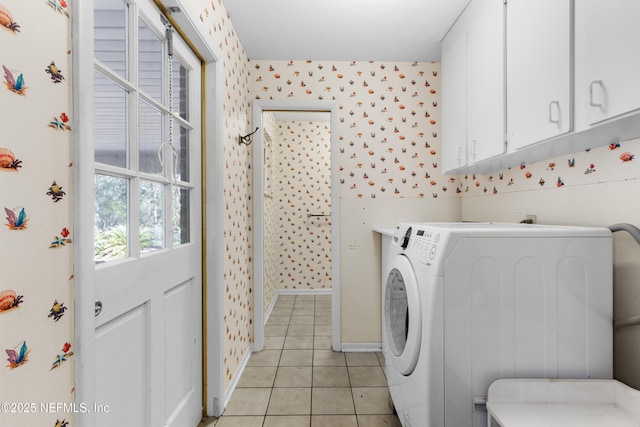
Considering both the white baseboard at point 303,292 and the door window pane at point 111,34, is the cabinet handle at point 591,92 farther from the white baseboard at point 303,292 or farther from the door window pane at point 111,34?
the white baseboard at point 303,292

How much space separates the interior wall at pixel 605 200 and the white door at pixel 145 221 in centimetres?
176

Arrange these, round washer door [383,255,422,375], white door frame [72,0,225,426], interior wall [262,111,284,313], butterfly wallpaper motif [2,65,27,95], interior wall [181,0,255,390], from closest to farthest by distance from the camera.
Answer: butterfly wallpaper motif [2,65,27,95] → white door frame [72,0,225,426] → round washer door [383,255,422,375] → interior wall [181,0,255,390] → interior wall [262,111,284,313]

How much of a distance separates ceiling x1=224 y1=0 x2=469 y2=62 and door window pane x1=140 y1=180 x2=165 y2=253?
4.26ft

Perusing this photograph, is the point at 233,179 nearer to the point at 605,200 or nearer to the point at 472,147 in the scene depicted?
the point at 472,147

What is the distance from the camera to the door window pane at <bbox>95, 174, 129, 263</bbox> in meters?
0.96

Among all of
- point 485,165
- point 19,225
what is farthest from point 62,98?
point 485,165

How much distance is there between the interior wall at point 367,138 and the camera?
2658mm

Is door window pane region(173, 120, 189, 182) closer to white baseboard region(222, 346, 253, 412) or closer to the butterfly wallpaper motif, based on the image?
the butterfly wallpaper motif

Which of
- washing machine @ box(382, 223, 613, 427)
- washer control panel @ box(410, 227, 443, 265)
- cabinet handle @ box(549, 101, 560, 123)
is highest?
cabinet handle @ box(549, 101, 560, 123)

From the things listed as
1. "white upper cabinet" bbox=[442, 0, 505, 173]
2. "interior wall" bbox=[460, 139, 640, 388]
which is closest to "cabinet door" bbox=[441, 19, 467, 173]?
"white upper cabinet" bbox=[442, 0, 505, 173]

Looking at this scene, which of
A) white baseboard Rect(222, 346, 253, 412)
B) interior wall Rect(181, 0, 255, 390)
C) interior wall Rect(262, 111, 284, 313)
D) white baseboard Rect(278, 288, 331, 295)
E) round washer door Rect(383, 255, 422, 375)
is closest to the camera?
round washer door Rect(383, 255, 422, 375)

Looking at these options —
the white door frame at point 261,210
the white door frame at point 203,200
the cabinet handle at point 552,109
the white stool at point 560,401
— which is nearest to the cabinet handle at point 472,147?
the cabinet handle at point 552,109

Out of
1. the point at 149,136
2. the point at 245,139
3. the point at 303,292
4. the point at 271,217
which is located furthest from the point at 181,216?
the point at 303,292

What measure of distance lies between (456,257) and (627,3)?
2.78 feet
